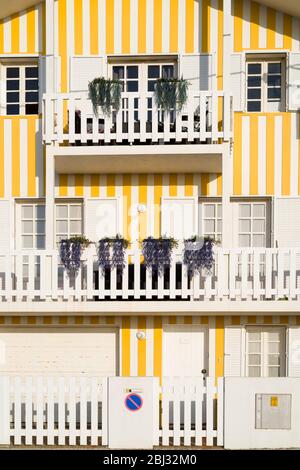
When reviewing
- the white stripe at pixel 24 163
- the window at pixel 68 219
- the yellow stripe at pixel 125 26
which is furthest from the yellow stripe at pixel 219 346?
the yellow stripe at pixel 125 26

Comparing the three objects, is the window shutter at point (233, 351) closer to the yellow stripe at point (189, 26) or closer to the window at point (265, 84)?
the window at point (265, 84)

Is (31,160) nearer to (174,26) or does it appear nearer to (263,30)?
(174,26)

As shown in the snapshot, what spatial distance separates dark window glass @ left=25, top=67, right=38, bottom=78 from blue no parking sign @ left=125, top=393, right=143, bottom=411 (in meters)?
8.33

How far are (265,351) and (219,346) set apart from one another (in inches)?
45.2

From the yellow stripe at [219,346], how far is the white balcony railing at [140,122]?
4249 mm

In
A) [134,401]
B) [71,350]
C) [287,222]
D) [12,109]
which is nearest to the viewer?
[134,401]

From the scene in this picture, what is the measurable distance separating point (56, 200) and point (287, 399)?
705 cm

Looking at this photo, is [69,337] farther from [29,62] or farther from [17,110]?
[29,62]

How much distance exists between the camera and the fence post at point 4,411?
814cm

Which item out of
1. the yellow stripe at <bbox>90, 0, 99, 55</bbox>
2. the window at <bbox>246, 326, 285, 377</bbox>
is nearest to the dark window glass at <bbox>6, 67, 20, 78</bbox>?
the yellow stripe at <bbox>90, 0, 99, 55</bbox>

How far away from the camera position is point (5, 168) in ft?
37.7

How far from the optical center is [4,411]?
26.9 feet

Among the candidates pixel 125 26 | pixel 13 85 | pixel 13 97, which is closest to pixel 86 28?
pixel 125 26
